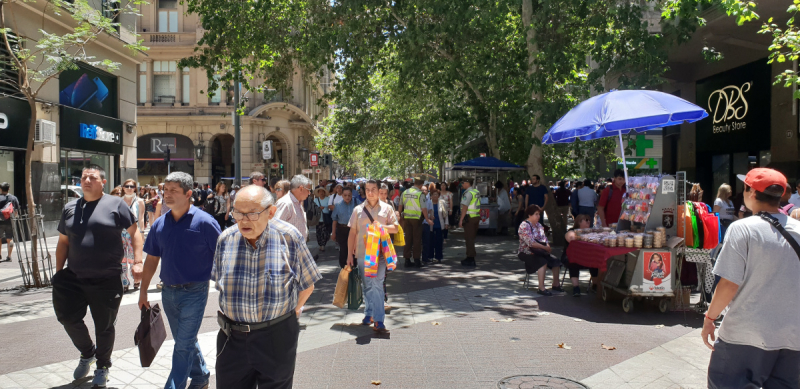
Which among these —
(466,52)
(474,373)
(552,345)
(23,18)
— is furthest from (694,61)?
(23,18)

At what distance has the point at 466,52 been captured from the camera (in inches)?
672

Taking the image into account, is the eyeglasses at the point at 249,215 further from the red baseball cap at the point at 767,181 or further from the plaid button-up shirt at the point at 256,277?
the red baseball cap at the point at 767,181

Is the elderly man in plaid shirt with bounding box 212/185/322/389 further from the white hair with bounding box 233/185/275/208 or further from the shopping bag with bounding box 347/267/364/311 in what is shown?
the shopping bag with bounding box 347/267/364/311

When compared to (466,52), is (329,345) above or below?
below

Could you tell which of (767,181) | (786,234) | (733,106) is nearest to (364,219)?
(767,181)

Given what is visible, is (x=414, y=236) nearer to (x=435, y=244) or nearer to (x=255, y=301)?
(x=435, y=244)

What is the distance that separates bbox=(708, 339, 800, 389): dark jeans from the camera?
3160 mm

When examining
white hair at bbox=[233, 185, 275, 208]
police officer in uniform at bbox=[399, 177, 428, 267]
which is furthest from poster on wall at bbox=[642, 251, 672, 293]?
white hair at bbox=[233, 185, 275, 208]

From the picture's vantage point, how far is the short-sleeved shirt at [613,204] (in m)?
10.9

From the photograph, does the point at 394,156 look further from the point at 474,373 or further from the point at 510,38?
the point at 474,373

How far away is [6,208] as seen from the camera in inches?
458

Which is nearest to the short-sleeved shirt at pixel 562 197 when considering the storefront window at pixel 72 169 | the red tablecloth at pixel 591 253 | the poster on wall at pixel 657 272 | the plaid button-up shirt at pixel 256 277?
the red tablecloth at pixel 591 253

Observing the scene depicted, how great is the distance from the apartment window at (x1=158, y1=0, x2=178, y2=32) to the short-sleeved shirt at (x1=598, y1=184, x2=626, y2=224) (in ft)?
102

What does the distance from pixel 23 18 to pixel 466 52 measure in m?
11.7
